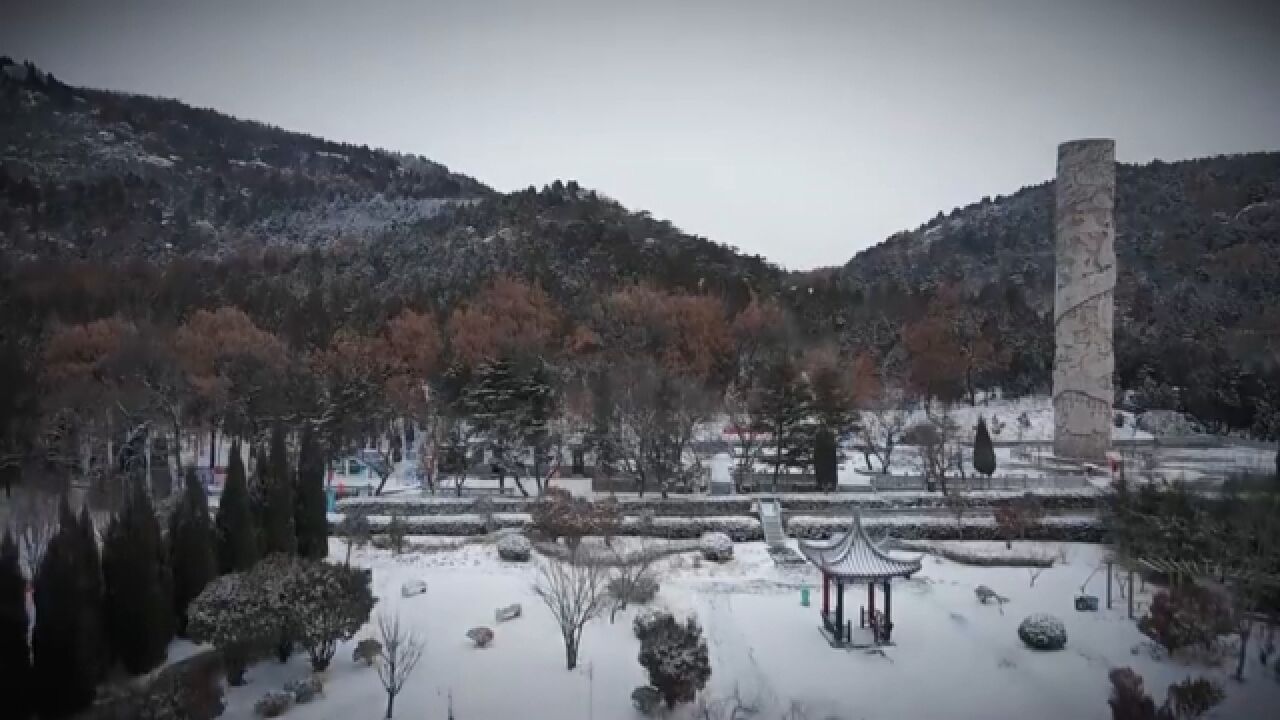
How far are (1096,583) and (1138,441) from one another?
722 inches

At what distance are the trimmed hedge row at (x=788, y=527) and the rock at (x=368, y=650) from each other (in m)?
9.12

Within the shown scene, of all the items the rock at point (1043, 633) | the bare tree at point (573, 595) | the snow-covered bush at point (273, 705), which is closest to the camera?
the snow-covered bush at point (273, 705)

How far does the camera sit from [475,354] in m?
37.1

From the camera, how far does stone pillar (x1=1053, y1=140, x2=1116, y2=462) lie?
2947 centimetres

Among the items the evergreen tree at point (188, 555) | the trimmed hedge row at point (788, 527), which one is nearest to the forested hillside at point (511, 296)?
the trimmed hedge row at point (788, 527)

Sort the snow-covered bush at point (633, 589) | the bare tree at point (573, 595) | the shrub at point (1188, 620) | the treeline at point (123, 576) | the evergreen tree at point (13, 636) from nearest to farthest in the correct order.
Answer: the evergreen tree at point (13, 636), the treeline at point (123, 576), the shrub at point (1188, 620), the bare tree at point (573, 595), the snow-covered bush at point (633, 589)

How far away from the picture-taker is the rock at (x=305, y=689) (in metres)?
13.5

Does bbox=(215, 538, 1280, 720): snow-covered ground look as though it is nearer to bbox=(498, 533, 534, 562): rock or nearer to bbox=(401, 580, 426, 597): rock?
bbox=(401, 580, 426, 597): rock

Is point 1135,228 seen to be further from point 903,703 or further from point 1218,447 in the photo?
point 903,703

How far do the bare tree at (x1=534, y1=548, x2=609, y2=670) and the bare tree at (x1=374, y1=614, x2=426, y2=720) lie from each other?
2464 mm

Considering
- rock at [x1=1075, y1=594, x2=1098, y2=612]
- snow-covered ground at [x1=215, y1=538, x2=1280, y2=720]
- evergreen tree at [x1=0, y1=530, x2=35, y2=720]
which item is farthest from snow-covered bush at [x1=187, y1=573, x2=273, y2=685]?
rock at [x1=1075, y1=594, x2=1098, y2=612]

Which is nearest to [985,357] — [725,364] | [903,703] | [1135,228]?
[725,364]

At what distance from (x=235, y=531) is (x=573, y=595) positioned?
659 cm

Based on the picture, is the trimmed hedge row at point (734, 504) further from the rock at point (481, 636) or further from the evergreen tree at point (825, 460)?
the rock at point (481, 636)
